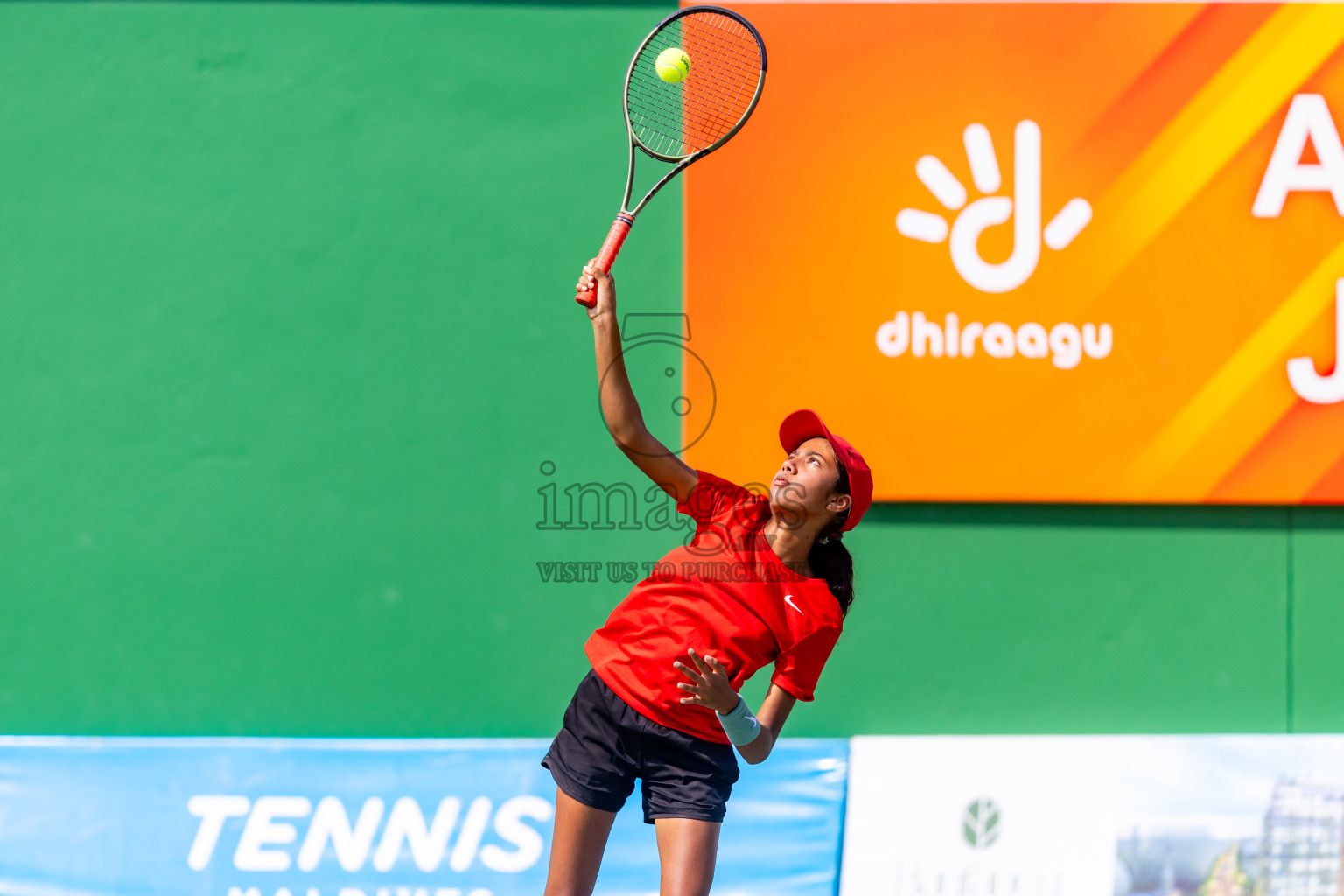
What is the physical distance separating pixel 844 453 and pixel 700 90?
57.8 inches

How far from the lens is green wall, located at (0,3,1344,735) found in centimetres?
388

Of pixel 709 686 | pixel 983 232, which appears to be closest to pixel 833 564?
pixel 709 686

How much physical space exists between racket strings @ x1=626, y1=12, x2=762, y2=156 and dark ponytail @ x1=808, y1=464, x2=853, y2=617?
1.29 meters

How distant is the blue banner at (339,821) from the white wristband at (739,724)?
4.81 feet

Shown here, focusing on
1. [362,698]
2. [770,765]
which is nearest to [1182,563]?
[770,765]

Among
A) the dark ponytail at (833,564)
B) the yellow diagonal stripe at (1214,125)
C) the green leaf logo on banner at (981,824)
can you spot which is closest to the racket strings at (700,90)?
the dark ponytail at (833,564)

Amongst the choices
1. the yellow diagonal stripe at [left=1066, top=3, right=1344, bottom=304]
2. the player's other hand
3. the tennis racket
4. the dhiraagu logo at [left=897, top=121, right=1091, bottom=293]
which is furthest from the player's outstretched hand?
the yellow diagonal stripe at [left=1066, top=3, right=1344, bottom=304]

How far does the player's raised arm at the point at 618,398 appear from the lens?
2.34 m

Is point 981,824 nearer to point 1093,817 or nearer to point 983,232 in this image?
point 1093,817

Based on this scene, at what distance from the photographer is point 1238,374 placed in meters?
3.85

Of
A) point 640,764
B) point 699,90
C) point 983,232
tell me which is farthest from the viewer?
point 983,232

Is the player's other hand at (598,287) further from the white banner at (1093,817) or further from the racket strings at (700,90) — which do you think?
the white banner at (1093,817)

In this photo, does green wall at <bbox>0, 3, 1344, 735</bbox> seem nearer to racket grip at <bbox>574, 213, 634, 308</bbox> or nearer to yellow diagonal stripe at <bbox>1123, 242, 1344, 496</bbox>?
yellow diagonal stripe at <bbox>1123, 242, 1344, 496</bbox>

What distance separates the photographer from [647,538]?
3.91m
